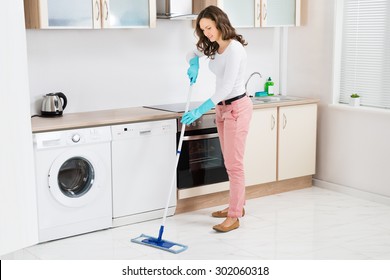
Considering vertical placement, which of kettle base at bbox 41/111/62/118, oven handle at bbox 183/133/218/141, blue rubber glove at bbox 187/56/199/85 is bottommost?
oven handle at bbox 183/133/218/141

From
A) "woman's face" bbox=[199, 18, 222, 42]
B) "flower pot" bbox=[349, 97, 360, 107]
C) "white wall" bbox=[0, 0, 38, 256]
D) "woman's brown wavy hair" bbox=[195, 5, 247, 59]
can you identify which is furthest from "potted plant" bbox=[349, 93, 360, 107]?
"white wall" bbox=[0, 0, 38, 256]

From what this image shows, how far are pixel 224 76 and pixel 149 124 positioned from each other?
64 centimetres

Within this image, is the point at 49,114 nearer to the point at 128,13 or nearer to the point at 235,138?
the point at 128,13

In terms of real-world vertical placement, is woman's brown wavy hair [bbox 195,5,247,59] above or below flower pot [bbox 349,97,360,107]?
above

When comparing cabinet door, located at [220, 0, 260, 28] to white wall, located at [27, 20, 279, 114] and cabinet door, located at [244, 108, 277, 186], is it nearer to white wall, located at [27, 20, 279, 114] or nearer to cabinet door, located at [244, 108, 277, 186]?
white wall, located at [27, 20, 279, 114]

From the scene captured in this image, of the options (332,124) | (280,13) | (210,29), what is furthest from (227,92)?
(332,124)

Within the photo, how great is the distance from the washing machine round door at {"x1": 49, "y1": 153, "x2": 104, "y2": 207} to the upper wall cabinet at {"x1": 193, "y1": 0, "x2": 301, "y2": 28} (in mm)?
1522

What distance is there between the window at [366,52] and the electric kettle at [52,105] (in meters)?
2.43

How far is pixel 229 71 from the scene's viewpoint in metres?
3.59

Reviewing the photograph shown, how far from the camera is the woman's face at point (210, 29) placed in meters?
3.58

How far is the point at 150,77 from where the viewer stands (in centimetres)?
441

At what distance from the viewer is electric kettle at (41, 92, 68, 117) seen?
149 inches

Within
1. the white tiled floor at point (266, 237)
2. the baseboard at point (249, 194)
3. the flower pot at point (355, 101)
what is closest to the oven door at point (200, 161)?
the baseboard at point (249, 194)

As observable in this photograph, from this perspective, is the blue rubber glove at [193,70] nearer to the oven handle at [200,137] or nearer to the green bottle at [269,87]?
the oven handle at [200,137]
